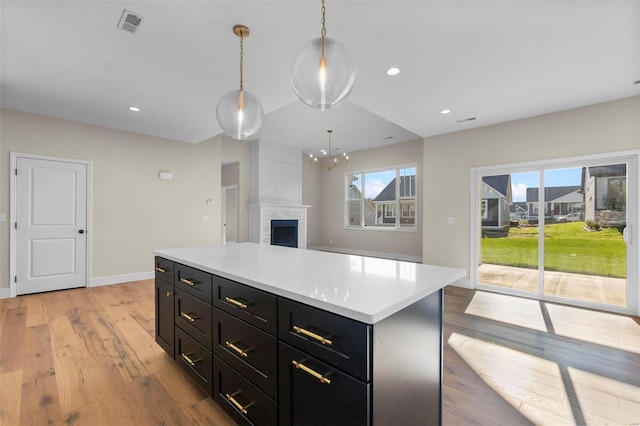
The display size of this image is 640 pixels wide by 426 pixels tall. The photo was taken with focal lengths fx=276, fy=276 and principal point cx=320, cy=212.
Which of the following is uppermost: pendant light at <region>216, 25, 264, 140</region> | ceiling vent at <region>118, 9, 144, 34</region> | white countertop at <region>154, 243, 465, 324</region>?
ceiling vent at <region>118, 9, 144, 34</region>

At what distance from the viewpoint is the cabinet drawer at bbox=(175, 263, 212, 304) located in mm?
1678

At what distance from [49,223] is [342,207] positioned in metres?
6.35

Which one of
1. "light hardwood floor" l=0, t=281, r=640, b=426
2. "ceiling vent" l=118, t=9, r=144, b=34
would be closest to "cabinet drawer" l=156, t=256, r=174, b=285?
"light hardwood floor" l=0, t=281, r=640, b=426

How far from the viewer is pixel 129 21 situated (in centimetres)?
211

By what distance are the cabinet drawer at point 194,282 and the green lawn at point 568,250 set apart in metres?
4.47

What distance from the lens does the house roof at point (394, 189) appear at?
6947 millimetres

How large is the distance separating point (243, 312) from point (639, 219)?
4.62 meters

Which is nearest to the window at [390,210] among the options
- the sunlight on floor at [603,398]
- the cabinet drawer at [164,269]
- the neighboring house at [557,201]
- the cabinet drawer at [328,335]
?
the neighboring house at [557,201]

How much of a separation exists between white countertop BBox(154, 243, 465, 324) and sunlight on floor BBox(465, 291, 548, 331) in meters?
2.35

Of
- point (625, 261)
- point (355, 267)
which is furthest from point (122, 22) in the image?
point (625, 261)

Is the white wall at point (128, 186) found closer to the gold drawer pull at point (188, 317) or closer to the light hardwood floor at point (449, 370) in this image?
the light hardwood floor at point (449, 370)

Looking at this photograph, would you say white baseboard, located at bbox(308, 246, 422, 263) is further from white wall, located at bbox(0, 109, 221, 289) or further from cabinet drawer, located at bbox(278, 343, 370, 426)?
cabinet drawer, located at bbox(278, 343, 370, 426)

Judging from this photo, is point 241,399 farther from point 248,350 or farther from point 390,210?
point 390,210

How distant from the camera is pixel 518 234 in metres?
4.23
